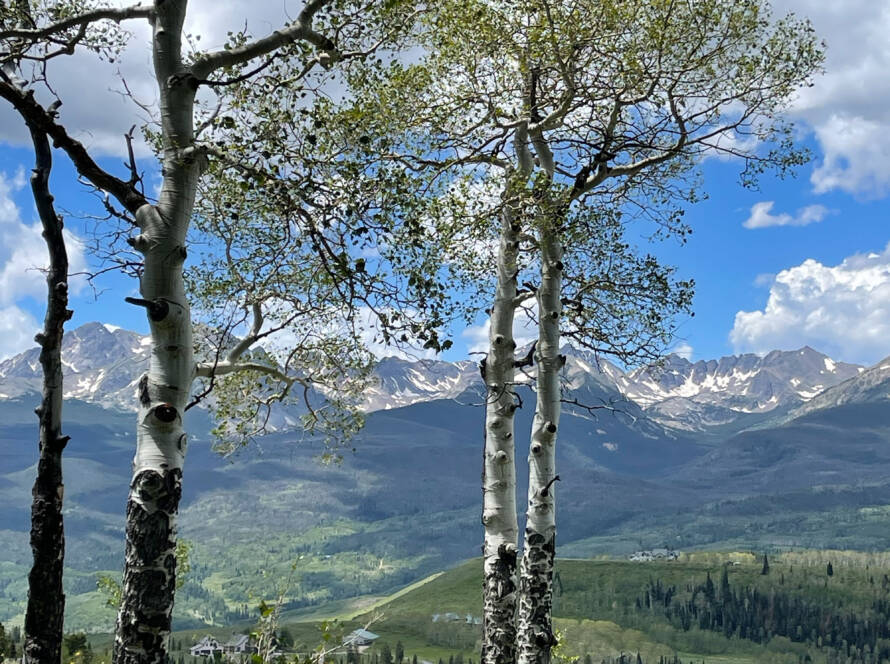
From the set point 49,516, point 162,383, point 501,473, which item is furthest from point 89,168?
point 501,473

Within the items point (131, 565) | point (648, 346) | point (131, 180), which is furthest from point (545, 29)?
point (131, 565)

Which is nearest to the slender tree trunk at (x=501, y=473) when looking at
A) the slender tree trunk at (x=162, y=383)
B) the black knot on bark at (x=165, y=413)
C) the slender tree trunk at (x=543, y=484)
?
the slender tree trunk at (x=543, y=484)

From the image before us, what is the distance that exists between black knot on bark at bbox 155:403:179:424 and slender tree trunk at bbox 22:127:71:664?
3859 mm

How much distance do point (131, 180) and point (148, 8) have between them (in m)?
2.47

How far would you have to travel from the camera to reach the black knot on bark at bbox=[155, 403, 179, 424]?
10.3 meters

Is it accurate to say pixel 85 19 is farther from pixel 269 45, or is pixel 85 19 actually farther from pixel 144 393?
pixel 144 393

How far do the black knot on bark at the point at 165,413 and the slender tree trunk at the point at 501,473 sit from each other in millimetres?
7783

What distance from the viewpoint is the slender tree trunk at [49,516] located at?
44.1ft

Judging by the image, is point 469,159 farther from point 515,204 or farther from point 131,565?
point 131,565

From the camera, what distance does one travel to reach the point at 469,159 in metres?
19.5

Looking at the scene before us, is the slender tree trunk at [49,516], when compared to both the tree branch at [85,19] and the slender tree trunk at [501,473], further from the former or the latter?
the slender tree trunk at [501,473]

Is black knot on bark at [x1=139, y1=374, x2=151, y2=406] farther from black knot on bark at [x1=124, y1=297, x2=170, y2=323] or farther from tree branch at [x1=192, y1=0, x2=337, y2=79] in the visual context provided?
tree branch at [x1=192, y1=0, x2=337, y2=79]

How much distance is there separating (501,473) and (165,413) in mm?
8966

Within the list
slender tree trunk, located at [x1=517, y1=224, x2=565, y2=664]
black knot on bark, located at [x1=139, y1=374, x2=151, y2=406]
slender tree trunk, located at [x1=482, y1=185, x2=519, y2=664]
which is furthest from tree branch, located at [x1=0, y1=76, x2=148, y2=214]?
slender tree trunk, located at [x1=517, y1=224, x2=565, y2=664]
